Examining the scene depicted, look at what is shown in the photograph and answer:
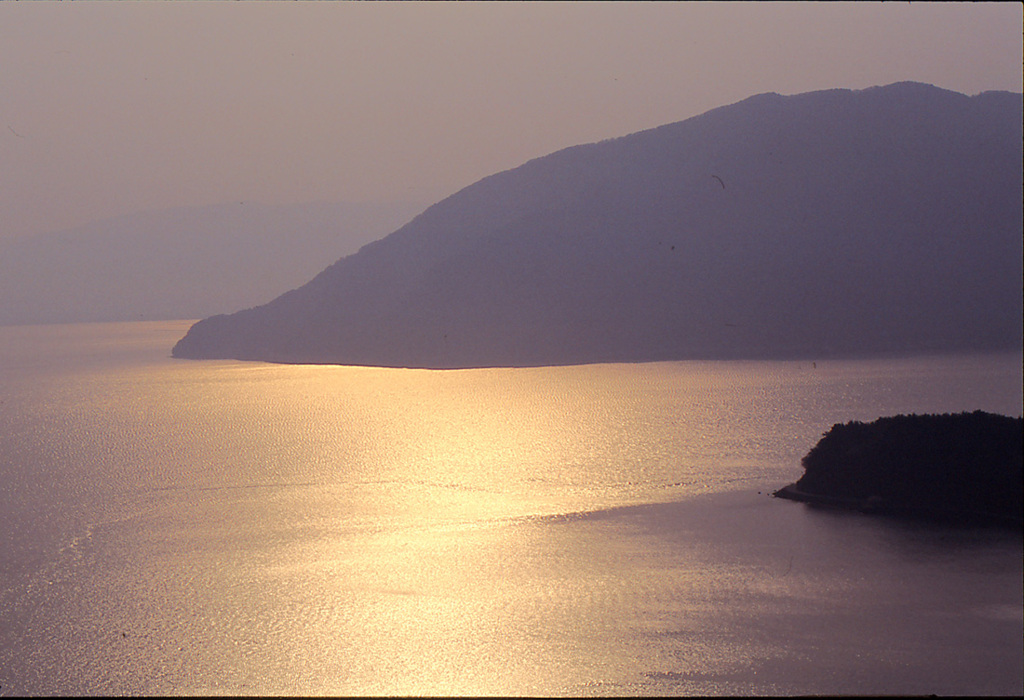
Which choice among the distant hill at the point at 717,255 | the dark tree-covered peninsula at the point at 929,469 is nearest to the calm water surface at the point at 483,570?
the dark tree-covered peninsula at the point at 929,469

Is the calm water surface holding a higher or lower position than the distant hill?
lower

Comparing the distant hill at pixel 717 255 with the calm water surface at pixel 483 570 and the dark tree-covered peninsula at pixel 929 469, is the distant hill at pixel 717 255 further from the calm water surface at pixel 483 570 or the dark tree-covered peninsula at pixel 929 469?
the dark tree-covered peninsula at pixel 929 469

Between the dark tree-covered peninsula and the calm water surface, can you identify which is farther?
the dark tree-covered peninsula

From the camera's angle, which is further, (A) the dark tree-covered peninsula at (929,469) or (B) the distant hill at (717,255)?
(B) the distant hill at (717,255)

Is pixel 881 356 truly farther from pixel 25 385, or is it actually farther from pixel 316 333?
pixel 25 385

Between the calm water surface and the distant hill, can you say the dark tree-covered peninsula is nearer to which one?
the calm water surface

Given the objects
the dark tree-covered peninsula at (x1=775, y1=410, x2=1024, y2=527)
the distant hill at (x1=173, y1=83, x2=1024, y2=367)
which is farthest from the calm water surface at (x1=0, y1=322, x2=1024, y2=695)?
the distant hill at (x1=173, y1=83, x2=1024, y2=367)
